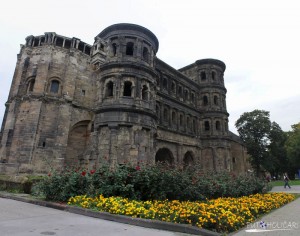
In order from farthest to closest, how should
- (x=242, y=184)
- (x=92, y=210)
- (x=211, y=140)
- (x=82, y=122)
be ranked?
(x=211, y=140) → (x=82, y=122) → (x=242, y=184) → (x=92, y=210)

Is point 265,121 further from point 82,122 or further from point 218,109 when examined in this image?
point 82,122

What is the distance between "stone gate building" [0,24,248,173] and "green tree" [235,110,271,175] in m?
16.1

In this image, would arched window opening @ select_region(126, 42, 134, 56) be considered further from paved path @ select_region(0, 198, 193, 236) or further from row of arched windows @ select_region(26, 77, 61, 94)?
paved path @ select_region(0, 198, 193, 236)

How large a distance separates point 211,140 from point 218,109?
4702 mm

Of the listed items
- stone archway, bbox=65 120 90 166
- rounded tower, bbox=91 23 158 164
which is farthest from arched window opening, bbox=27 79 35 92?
rounded tower, bbox=91 23 158 164

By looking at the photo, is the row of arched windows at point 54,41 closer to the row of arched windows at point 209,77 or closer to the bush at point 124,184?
the bush at point 124,184

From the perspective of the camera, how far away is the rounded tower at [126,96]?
1616cm

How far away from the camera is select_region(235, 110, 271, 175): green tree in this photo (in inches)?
1432

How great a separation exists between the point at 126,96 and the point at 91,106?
6097 mm

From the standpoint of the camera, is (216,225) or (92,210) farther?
(92,210)

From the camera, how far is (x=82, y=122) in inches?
822

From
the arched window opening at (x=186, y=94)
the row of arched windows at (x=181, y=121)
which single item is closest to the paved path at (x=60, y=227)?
the row of arched windows at (x=181, y=121)

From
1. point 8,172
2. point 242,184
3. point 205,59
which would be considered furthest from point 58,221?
point 205,59

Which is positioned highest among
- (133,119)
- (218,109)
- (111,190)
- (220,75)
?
(220,75)
